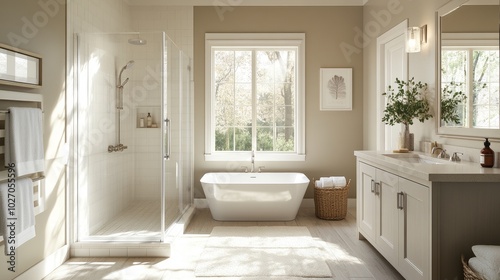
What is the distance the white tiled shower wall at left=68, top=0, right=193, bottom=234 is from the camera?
385 cm

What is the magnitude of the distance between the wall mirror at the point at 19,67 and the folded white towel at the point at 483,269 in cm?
292

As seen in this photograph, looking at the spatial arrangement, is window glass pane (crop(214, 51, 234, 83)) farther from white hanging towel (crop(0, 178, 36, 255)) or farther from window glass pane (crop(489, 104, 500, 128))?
window glass pane (crop(489, 104, 500, 128))

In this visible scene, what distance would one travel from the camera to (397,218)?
2939 mm

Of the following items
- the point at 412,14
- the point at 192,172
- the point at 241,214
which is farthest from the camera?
the point at 192,172

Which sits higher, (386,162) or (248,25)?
(248,25)

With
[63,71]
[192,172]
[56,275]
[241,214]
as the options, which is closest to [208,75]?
[192,172]

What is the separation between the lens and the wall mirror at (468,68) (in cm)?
282

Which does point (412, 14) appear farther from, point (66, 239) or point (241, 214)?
point (66, 239)

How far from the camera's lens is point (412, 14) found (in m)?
4.13

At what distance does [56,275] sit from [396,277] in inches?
102

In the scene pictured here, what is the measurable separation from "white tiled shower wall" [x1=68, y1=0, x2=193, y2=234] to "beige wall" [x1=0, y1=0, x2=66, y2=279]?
0.93 ft

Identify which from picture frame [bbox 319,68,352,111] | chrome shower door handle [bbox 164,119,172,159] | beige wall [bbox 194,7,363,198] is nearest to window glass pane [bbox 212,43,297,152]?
beige wall [bbox 194,7,363,198]

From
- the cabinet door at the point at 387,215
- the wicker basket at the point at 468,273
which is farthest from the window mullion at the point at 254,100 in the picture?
the wicker basket at the point at 468,273

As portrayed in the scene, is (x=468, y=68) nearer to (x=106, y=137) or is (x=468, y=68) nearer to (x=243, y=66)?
(x=243, y=66)
